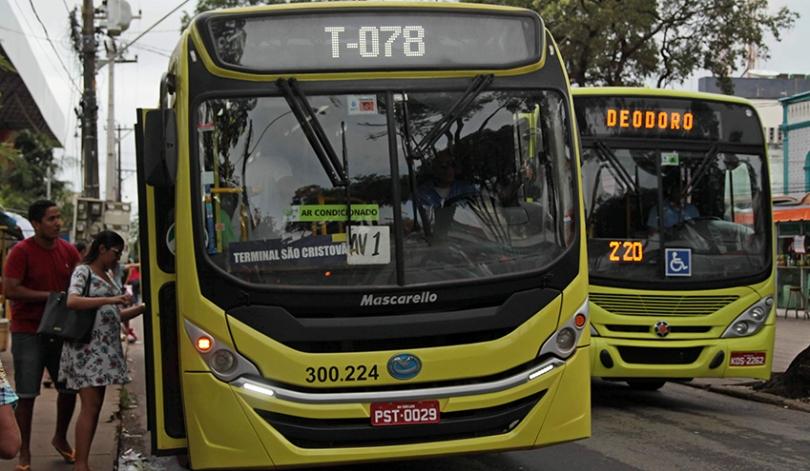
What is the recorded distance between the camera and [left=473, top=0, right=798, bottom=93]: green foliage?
22.4 m

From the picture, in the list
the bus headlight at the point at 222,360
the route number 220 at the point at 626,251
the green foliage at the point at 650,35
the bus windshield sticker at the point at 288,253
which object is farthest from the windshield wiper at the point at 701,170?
the green foliage at the point at 650,35

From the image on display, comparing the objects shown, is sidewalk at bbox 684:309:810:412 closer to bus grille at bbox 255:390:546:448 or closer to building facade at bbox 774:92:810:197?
bus grille at bbox 255:390:546:448

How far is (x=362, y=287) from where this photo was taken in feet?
18.5

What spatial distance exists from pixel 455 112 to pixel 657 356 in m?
4.36

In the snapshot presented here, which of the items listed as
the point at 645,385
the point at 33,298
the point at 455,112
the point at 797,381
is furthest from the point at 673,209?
the point at 33,298

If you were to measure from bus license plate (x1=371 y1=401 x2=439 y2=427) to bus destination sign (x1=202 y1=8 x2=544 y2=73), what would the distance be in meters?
1.96

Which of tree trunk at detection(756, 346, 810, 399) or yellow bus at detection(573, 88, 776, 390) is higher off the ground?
yellow bus at detection(573, 88, 776, 390)

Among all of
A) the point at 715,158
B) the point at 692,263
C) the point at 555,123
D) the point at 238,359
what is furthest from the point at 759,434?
the point at 238,359

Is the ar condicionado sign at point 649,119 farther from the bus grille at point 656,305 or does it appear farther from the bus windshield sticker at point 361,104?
the bus windshield sticker at point 361,104

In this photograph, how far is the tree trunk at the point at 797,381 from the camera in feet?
35.8

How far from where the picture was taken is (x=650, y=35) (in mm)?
23469

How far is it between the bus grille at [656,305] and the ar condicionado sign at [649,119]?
5.39 ft

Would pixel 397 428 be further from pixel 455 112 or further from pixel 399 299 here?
pixel 455 112

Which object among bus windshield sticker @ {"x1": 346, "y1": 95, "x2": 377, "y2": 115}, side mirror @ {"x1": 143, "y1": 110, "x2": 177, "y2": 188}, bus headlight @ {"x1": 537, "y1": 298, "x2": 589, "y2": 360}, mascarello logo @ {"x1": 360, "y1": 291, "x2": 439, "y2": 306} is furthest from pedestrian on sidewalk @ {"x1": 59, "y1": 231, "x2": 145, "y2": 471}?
bus headlight @ {"x1": 537, "y1": 298, "x2": 589, "y2": 360}
